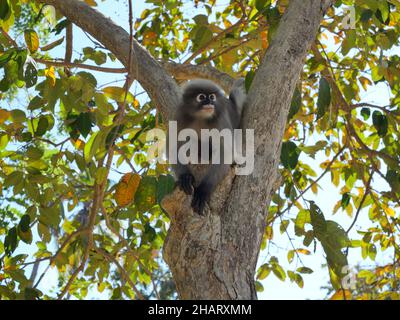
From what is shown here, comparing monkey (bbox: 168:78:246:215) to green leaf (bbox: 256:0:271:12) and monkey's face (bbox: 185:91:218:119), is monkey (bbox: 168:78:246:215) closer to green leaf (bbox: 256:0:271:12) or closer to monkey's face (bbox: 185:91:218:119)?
monkey's face (bbox: 185:91:218:119)

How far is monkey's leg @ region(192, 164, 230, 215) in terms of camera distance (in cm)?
331

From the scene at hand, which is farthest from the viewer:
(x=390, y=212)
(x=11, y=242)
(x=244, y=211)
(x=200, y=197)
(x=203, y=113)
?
(x=390, y=212)

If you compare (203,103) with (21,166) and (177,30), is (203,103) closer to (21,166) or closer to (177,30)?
(21,166)

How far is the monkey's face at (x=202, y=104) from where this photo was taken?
4406 mm

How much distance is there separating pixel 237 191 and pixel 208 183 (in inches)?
26.5

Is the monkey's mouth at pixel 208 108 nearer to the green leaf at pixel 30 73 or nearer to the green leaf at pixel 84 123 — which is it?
the green leaf at pixel 84 123

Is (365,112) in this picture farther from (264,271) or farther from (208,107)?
(264,271)

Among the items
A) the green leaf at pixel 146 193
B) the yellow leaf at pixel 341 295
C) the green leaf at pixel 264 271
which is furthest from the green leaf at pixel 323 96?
the green leaf at pixel 264 271

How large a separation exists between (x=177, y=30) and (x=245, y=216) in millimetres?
3849

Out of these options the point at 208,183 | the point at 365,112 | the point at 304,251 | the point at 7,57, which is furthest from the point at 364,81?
the point at 7,57

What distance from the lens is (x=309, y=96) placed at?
6355mm

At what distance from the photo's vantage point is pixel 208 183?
3.80 m

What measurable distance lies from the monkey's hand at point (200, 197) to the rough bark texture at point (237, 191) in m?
0.07

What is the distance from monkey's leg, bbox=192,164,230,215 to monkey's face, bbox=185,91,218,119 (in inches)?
22.2
